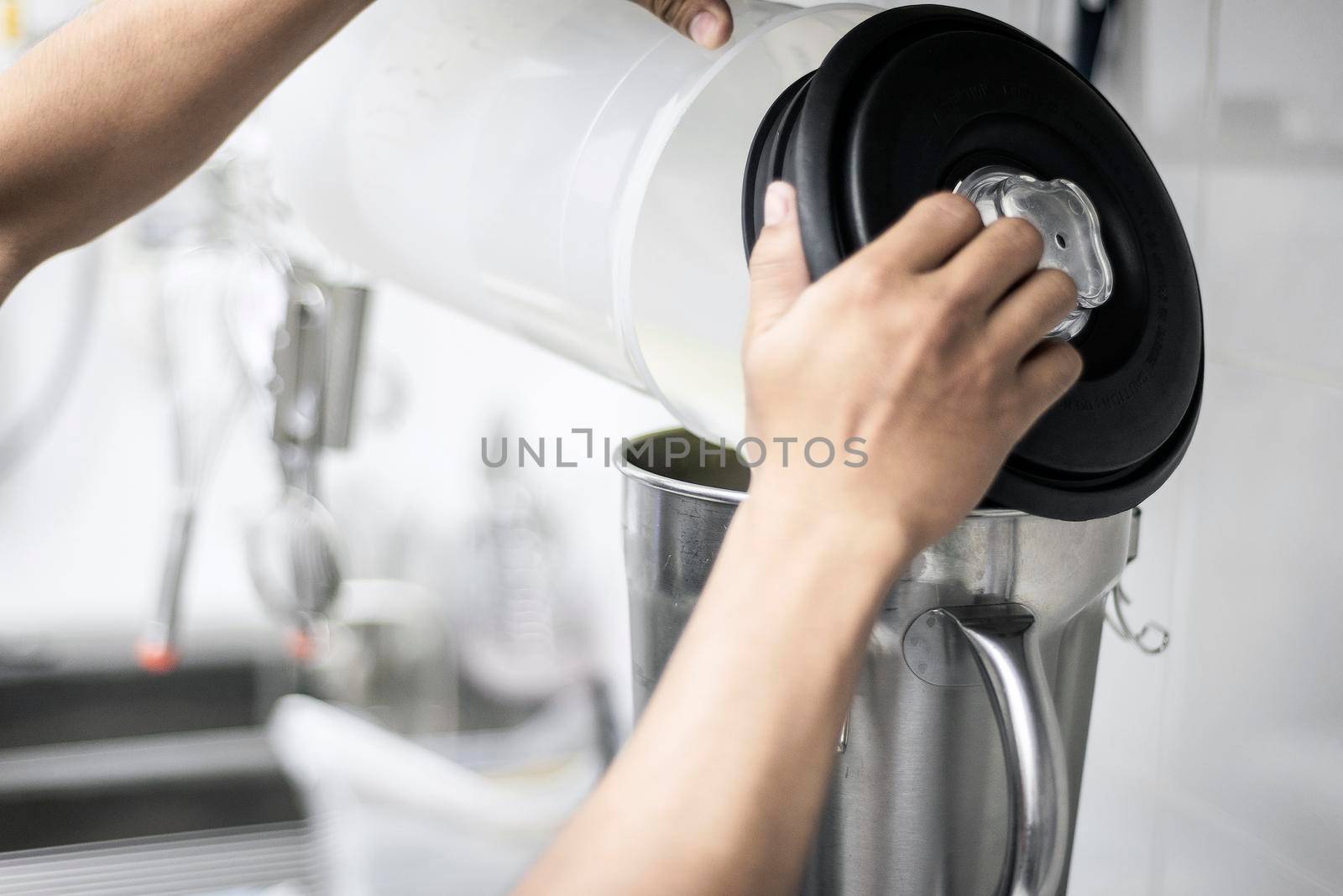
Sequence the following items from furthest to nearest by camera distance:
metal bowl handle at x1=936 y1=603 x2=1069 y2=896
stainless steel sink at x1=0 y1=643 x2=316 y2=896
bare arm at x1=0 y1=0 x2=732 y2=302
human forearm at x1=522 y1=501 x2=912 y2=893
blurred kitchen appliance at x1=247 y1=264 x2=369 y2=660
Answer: stainless steel sink at x1=0 y1=643 x2=316 y2=896 < blurred kitchen appliance at x1=247 y1=264 x2=369 y2=660 < bare arm at x1=0 y1=0 x2=732 y2=302 < metal bowl handle at x1=936 y1=603 x2=1069 y2=896 < human forearm at x1=522 y1=501 x2=912 y2=893

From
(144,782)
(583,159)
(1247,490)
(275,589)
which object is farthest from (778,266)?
(144,782)

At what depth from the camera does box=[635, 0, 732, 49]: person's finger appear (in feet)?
1.43

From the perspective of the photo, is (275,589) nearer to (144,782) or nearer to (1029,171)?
(144,782)

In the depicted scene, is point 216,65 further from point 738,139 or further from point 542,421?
point 542,421

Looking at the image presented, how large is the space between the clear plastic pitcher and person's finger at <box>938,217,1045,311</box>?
0.16 metres

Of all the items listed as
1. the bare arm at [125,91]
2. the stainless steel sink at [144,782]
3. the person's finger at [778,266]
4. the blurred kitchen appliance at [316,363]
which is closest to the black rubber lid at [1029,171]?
the person's finger at [778,266]

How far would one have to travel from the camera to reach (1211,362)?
1.89 ft

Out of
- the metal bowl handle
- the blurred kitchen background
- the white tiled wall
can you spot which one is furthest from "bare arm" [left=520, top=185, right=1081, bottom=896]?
the blurred kitchen background

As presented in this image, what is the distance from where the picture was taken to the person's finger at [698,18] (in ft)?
1.43

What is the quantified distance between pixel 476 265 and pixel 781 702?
0.32m

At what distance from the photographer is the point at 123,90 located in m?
0.52

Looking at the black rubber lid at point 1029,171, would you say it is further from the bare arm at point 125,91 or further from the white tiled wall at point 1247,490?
the bare arm at point 125,91

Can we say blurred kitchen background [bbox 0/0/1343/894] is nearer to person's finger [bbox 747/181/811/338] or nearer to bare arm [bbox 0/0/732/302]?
bare arm [bbox 0/0/732/302]

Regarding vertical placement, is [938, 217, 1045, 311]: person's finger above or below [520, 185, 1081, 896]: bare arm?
above
